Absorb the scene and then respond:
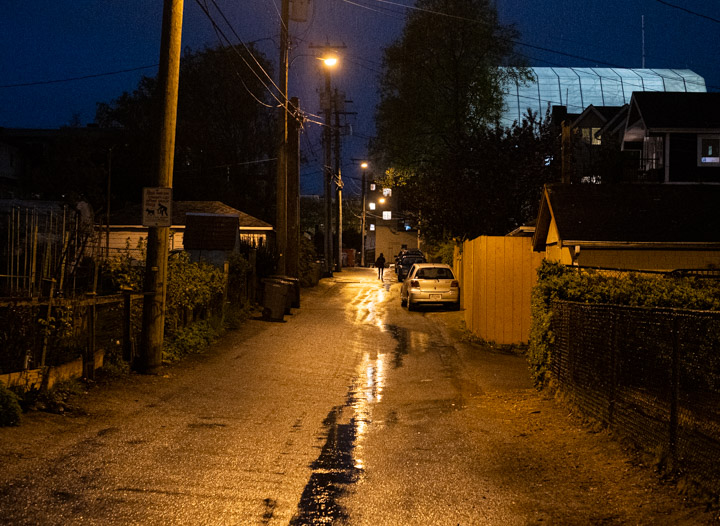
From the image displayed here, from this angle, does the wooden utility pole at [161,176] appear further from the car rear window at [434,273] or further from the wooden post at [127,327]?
the car rear window at [434,273]

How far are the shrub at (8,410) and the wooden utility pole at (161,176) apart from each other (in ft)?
13.3

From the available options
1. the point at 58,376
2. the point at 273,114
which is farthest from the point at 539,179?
the point at 273,114

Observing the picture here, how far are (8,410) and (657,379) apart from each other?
633 centimetres

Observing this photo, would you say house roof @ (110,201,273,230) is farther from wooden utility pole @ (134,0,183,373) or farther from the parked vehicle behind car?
wooden utility pole @ (134,0,183,373)

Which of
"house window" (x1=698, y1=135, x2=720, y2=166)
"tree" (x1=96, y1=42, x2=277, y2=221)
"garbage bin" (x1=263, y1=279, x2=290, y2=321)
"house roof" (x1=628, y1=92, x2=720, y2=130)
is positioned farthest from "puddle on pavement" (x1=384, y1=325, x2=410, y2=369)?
"tree" (x1=96, y1=42, x2=277, y2=221)

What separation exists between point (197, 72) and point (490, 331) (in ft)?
141

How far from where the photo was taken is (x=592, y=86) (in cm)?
8688

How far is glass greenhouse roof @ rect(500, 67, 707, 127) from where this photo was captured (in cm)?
8281

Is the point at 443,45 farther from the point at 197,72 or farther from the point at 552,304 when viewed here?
the point at 552,304

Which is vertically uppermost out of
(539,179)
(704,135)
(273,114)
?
(273,114)

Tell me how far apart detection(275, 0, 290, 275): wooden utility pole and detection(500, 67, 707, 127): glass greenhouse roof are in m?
60.0

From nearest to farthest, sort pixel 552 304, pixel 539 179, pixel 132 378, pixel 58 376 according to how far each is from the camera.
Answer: pixel 58 376
pixel 552 304
pixel 132 378
pixel 539 179

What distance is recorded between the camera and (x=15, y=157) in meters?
53.3

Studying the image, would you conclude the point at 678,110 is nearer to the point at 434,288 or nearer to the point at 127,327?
the point at 434,288
